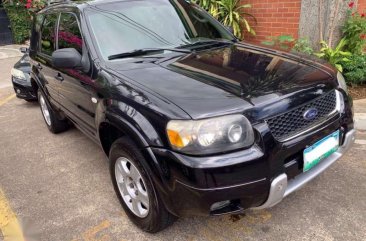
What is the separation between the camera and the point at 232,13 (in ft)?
21.6

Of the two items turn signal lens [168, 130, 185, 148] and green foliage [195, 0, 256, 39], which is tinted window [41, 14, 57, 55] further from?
green foliage [195, 0, 256, 39]

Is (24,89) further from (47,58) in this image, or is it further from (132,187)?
(132,187)

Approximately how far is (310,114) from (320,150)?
274 millimetres

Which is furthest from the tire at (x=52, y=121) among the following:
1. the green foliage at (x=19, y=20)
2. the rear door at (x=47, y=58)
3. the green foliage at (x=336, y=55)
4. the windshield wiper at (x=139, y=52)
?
the green foliage at (x=19, y=20)

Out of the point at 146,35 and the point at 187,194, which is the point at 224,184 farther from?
the point at 146,35

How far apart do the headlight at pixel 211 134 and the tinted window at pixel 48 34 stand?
2.64 meters

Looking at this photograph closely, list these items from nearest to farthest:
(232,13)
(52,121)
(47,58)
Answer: (47,58), (52,121), (232,13)

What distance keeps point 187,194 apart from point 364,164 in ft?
7.53

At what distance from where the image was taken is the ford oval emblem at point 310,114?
2.28 metres

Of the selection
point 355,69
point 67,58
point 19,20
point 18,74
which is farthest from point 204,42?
point 19,20

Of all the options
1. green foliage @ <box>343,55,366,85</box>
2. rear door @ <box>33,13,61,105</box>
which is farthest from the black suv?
green foliage @ <box>343,55,366,85</box>

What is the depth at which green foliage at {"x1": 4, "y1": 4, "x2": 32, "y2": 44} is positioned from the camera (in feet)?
49.8

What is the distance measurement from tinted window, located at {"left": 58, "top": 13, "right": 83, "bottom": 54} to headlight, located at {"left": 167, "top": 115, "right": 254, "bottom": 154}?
1610mm

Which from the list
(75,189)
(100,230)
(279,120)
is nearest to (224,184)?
(279,120)
